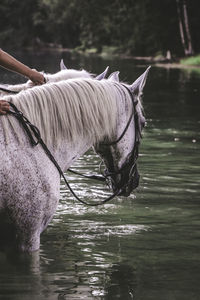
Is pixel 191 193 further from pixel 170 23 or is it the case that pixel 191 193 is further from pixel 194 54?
pixel 170 23

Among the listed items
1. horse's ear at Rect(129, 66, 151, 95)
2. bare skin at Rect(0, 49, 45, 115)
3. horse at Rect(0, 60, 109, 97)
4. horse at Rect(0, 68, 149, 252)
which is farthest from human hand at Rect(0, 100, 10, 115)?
horse's ear at Rect(129, 66, 151, 95)

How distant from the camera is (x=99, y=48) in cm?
Result: 8294

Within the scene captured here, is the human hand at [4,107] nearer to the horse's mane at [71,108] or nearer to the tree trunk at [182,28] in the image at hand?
the horse's mane at [71,108]

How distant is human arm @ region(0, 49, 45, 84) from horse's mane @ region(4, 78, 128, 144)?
31 cm

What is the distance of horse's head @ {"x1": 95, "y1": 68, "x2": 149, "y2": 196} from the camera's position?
6.07 metres

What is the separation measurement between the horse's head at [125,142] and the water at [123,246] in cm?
81

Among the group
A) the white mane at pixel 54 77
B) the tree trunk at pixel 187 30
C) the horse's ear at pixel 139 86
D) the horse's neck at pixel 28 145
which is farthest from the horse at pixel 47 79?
the tree trunk at pixel 187 30

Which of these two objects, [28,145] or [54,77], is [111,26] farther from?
[28,145]

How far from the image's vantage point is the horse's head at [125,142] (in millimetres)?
6070

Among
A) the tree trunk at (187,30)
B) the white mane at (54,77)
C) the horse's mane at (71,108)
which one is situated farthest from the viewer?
the tree trunk at (187,30)

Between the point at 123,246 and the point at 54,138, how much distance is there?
6.94 ft

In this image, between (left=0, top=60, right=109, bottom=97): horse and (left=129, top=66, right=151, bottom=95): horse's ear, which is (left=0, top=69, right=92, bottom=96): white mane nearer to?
(left=0, top=60, right=109, bottom=97): horse

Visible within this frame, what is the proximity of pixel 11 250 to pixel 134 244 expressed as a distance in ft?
7.04

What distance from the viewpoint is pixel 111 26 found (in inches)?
3051
